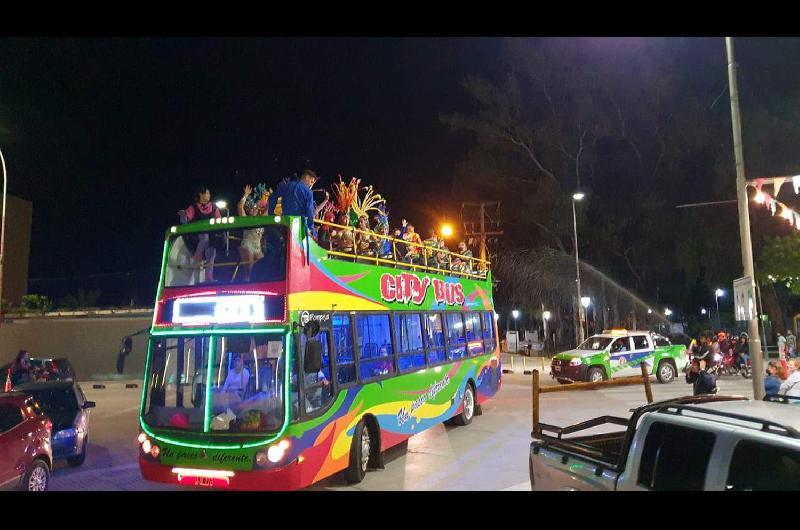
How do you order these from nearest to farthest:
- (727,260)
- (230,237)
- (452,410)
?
(230,237) < (452,410) < (727,260)

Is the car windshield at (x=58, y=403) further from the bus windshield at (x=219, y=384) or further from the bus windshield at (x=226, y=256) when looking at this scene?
the bus windshield at (x=226, y=256)

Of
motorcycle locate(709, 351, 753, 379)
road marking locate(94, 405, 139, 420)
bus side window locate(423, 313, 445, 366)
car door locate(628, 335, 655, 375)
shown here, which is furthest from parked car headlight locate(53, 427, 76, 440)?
motorcycle locate(709, 351, 753, 379)

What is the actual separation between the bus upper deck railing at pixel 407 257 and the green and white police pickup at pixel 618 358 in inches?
209

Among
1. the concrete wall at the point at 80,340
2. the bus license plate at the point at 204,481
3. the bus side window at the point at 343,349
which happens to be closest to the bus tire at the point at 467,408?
the bus side window at the point at 343,349

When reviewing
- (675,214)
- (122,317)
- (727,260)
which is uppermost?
(675,214)

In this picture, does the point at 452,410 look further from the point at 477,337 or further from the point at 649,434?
the point at 649,434

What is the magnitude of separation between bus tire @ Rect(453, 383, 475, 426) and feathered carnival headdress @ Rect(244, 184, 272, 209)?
607 cm

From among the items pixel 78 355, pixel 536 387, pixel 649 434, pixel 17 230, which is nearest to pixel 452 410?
pixel 536 387

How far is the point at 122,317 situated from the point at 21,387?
679 inches

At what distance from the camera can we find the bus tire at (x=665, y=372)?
1994 centimetres

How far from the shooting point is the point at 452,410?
39.0 feet

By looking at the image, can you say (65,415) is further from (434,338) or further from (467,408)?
(467,408)

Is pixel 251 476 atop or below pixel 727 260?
below

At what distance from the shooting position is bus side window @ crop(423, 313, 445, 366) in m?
11.1
